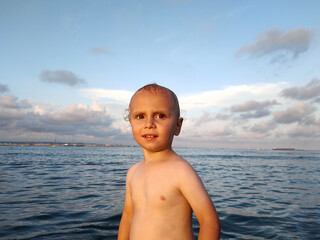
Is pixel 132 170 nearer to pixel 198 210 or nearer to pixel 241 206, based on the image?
pixel 198 210

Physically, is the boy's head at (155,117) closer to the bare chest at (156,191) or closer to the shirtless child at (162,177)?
the shirtless child at (162,177)

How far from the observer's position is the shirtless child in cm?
191

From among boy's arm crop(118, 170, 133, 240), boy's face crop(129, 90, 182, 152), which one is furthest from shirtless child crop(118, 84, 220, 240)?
boy's arm crop(118, 170, 133, 240)

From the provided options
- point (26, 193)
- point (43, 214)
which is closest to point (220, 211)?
point (43, 214)

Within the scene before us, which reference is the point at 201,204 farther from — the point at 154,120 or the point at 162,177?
the point at 154,120

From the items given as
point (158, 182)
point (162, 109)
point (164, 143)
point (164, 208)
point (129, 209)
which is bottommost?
point (129, 209)

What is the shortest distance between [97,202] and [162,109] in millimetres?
5955

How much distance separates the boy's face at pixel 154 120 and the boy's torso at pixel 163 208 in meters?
0.21

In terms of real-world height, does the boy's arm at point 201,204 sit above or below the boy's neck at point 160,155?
below

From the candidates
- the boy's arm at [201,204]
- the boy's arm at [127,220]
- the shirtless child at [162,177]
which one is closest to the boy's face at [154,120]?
the shirtless child at [162,177]

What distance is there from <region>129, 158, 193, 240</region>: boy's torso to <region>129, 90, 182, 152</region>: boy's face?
213 millimetres

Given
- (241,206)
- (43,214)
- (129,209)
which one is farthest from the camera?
(241,206)

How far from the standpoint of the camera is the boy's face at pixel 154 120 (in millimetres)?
1962

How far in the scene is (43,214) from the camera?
5.62 metres
